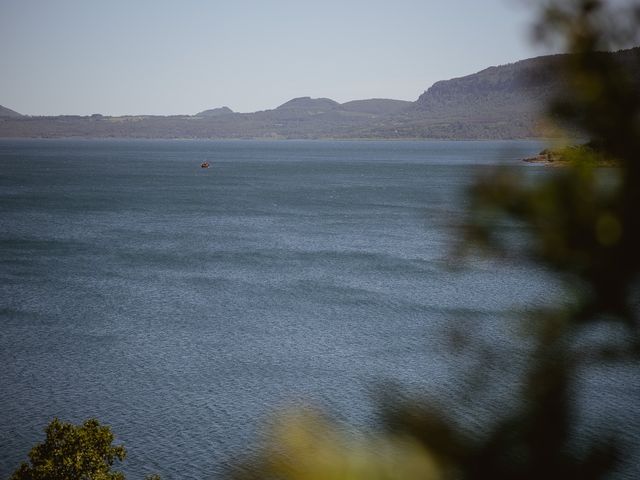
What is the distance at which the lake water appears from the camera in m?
27.2

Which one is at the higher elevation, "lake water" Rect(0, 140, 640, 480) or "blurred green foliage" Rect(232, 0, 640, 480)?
"blurred green foliage" Rect(232, 0, 640, 480)

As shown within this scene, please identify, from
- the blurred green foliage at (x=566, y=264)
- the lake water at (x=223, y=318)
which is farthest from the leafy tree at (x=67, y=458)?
the blurred green foliage at (x=566, y=264)

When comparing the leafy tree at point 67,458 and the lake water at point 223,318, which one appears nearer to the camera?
the leafy tree at point 67,458

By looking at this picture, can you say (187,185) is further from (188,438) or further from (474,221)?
(474,221)

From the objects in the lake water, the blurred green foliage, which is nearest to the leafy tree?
the lake water

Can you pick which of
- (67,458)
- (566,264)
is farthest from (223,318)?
(566,264)

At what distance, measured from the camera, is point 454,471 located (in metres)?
3.23

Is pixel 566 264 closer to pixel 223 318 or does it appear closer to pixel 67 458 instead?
pixel 67 458

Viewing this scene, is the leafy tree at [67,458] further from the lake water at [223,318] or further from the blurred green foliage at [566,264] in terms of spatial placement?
the blurred green foliage at [566,264]

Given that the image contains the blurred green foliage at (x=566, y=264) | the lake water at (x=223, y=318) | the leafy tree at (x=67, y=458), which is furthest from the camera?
the lake water at (x=223, y=318)

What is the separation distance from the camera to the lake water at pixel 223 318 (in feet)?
89.1

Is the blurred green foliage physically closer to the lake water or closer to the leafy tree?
the lake water

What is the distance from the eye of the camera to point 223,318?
41500 millimetres

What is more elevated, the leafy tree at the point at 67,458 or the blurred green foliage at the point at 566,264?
the blurred green foliage at the point at 566,264
